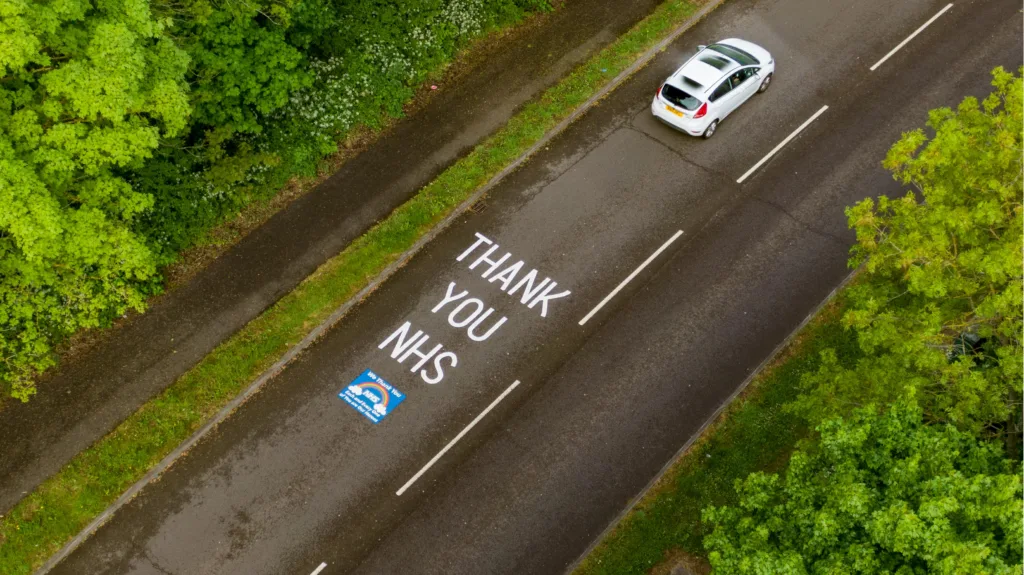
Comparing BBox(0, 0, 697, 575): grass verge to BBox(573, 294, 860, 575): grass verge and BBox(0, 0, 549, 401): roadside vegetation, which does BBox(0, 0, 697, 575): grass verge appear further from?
BBox(573, 294, 860, 575): grass verge

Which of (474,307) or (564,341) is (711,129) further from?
(474,307)

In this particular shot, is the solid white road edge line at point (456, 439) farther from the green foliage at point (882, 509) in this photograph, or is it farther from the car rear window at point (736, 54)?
the car rear window at point (736, 54)

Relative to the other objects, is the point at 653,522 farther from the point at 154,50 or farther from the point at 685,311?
the point at 154,50

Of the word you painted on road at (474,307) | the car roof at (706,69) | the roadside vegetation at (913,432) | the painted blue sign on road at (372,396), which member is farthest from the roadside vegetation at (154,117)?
the roadside vegetation at (913,432)

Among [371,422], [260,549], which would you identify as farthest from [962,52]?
[260,549]

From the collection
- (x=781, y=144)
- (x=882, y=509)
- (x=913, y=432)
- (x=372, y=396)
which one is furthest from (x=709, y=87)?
(x=882, y=509)

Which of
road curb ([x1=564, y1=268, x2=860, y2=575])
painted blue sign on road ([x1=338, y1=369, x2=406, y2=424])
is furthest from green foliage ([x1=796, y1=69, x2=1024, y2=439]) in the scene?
painted blue sign on road ([x1=338, y1=369, x2=406, y2=424])
